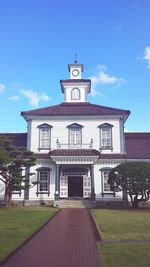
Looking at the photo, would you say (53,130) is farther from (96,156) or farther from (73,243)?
(73,243)

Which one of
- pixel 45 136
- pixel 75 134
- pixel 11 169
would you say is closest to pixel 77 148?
pixel 75 134

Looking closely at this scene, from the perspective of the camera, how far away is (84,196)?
2512 centimetres

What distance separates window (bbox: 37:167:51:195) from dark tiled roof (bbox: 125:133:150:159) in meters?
6.95

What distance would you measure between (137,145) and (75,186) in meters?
6.91

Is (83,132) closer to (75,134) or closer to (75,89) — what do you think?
(75,134)

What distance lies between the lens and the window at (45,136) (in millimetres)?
26673

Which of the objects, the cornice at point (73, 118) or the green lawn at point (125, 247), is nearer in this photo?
the green lawn at point (125, 247)

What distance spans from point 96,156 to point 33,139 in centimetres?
608

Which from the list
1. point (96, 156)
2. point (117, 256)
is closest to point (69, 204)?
point (96, 156)

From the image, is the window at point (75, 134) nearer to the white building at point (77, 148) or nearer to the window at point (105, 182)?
the white building at point (77, 148)

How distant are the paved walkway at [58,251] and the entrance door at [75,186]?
15.0 m

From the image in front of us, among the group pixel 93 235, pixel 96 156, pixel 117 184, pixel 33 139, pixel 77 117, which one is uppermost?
pixel 77 117

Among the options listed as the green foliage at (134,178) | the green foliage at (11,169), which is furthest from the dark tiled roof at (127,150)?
the green foliage at (134,178)

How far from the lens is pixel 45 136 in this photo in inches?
1058
